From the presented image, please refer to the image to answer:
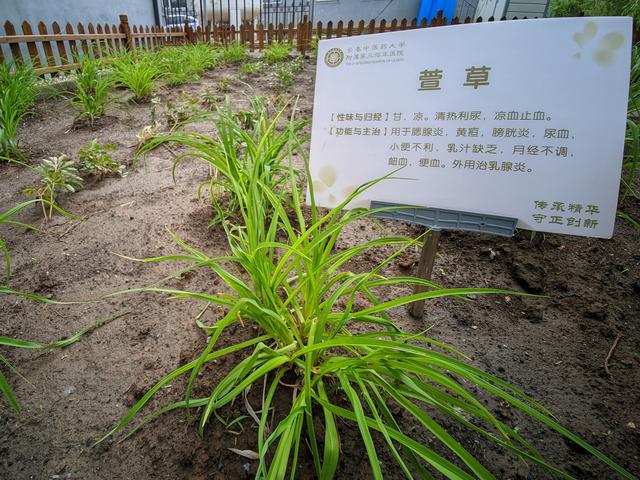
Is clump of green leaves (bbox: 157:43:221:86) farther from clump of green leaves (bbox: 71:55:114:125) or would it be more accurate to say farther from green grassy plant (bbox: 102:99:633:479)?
green grassy plant (bbox: 102:99:633:479)

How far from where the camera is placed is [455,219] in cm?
108

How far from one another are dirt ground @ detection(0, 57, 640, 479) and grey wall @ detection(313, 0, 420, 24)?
34.6 feet

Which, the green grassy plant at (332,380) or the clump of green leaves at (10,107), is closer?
the green grassy plant at (332,380)

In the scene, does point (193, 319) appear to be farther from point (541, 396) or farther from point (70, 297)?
point (541, 396)

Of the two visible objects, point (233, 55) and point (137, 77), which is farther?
point (233, 55)

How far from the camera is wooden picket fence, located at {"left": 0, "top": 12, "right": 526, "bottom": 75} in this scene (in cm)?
405

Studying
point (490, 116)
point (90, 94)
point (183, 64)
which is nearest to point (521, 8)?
point (183, 64)

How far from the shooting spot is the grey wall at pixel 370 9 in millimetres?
9969

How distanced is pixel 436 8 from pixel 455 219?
35.0ft

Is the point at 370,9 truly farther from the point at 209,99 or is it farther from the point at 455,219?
the point at 455,219

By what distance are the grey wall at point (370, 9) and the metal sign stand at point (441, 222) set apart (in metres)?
11.1

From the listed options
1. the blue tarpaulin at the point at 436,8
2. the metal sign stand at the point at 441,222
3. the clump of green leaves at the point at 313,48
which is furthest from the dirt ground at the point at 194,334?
the blue tarpaulin at the point at 436,8

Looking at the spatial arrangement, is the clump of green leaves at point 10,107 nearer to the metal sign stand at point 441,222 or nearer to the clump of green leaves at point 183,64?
the clump of green leaves at point 183,64

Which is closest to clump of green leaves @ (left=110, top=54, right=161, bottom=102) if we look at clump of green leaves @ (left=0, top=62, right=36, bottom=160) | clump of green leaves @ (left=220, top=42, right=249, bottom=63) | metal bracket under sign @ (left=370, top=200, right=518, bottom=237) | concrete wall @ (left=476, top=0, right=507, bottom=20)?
clump of green leaves @ (left=0, top=62, right=36, bottom=160)
